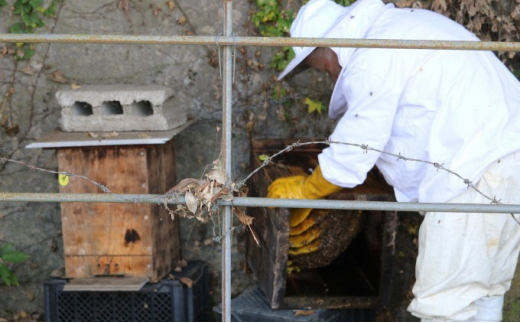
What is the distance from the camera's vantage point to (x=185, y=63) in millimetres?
4016

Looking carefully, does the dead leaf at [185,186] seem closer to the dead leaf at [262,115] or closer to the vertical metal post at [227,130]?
the vertical metal post at [227,130]

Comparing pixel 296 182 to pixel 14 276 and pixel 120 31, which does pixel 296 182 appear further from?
pixel 14 276

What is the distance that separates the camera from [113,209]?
330cm

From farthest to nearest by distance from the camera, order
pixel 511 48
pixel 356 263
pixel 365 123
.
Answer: pixel 356 263 → pixel 365 123 → pixel 511 48

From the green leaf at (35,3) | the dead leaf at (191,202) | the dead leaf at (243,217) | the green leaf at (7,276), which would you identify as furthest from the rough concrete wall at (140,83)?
the dead leaf at (191,202)

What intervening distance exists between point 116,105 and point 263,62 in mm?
910

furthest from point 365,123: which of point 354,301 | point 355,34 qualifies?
point 354,301

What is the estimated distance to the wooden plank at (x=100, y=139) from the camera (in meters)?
3.12

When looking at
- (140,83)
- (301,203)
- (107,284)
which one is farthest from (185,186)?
(140,83)

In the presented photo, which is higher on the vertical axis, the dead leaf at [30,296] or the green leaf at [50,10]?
the green leaf at [50,10]

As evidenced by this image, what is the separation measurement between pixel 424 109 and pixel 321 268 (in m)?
1.17

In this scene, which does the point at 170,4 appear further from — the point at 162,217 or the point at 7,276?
the point at 7,276

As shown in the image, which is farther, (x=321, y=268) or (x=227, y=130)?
(x=321, y=268)

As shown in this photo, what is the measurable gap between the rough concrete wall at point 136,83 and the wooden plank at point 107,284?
2.62 ft
